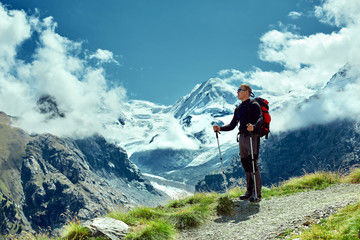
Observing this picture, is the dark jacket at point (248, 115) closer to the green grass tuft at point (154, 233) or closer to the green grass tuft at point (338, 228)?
the green grass tuft at point (154, 233)

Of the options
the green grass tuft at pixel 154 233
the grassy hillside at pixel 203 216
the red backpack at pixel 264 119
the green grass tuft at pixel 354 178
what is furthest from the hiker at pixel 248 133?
the green grass tuft at pixel 354 178

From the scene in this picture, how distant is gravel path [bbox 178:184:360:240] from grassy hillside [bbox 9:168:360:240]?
486 millimetres

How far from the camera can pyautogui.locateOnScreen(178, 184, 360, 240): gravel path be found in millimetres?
8234

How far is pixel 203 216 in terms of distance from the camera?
11383mm

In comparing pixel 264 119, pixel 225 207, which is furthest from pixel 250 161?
pixel 225 207

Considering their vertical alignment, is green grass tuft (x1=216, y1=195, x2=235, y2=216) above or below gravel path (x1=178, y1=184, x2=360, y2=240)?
above

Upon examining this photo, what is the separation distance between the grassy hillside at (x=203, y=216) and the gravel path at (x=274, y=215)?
0.49 metres

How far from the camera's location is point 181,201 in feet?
47.5

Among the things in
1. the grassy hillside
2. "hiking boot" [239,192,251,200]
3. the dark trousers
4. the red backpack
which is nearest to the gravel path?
"hiking boot" [239,192,251,200]

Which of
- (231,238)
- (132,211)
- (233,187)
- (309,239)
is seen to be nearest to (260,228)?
(231,238)

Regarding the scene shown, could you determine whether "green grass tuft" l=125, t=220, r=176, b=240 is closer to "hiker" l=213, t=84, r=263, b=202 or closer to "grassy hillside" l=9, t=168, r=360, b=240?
"grassy hillside" l=9, t=168, r=360, b=240

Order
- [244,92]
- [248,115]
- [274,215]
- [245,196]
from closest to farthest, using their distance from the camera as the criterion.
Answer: [274,215] → [248,115] → [245,196] → [244,92]

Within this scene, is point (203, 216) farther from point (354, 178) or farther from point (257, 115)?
point (354, 178)

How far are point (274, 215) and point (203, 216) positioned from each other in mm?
2567
